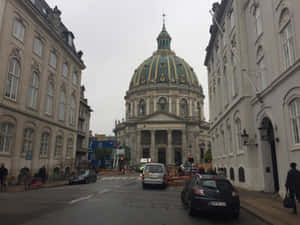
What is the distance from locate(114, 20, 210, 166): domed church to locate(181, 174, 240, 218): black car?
2353 inches

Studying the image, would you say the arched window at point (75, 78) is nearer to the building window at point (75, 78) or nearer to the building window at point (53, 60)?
the building window at point (75, 78)

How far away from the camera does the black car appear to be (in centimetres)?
868

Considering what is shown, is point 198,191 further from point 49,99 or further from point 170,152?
point 170,152

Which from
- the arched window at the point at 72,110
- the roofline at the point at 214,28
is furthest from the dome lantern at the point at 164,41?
the arched window at the point at 72,110

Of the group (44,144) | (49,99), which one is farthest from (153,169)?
(49,99)

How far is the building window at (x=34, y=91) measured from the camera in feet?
84.1

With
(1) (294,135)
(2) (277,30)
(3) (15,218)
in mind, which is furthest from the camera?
(2) (277,30)

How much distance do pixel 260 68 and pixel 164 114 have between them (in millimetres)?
55428

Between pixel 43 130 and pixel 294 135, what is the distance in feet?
78.5

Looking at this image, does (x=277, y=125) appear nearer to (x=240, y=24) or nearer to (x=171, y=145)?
(x=240, y=24)

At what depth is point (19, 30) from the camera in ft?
77.8

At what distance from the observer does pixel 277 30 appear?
13.8 meters

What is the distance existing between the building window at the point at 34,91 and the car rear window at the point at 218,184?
70.3 feet

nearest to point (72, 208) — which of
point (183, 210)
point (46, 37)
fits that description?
point (183, 210)
